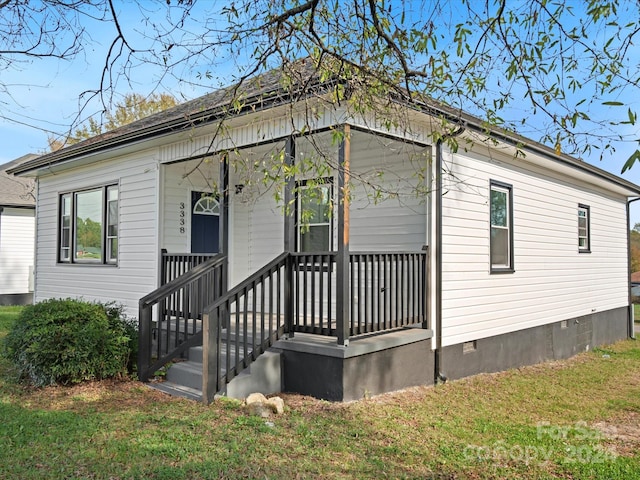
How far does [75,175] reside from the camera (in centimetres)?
1078

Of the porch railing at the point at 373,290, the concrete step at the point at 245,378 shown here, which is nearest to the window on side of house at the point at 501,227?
the porch railing at the point at 373,290

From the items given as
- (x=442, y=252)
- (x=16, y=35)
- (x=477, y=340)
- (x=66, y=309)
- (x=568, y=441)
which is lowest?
(x=568, y=441)

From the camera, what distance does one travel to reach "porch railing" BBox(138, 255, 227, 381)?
21.7 feet

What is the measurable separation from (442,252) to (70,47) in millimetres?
4968

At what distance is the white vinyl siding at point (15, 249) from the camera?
17.4m

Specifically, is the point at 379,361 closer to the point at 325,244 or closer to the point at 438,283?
the point at 438,283

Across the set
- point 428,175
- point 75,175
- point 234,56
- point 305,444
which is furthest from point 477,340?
point 75,175

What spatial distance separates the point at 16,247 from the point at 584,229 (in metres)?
16.7

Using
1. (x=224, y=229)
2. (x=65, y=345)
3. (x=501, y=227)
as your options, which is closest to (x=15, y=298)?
(x=65, y=345)

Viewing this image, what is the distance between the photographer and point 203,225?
964 centimetres

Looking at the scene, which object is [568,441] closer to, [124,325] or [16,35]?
[124,325]

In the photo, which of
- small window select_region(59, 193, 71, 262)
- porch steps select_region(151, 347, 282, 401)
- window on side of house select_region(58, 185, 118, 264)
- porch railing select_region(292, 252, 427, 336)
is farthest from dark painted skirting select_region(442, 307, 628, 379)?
small window select_region(59, 193, 71, 262)

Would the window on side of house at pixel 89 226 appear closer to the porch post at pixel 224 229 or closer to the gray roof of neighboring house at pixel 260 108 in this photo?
the gray roof of neighboring house at pixel 260 108

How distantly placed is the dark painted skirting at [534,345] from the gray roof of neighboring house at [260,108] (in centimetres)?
305
